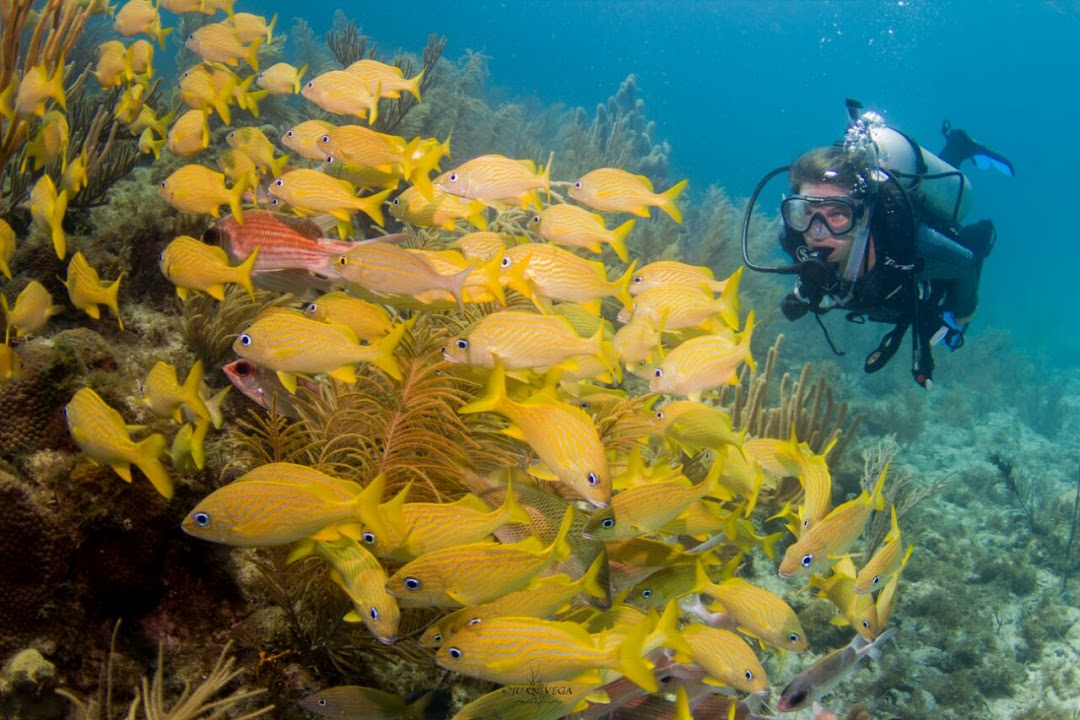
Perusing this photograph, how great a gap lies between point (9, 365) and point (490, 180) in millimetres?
2615

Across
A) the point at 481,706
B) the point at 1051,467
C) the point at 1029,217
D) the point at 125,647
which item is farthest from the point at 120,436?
the point at 1029,217

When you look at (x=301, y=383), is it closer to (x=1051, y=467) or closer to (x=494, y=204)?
(x=494, y=204)

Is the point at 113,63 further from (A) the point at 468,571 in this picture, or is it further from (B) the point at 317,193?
(A) the point at 468,571

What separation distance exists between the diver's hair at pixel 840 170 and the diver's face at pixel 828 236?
59mm

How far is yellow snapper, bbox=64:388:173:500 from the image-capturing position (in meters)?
2.18

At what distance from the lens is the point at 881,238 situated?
5.99 meters

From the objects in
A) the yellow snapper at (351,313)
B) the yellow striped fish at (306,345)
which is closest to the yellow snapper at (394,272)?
the yellow snapper at (351,313)

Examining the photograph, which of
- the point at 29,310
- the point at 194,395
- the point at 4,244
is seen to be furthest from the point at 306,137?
the point at 194,395

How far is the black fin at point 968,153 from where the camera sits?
8.48 metres

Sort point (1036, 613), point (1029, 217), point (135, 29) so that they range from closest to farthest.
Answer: point (135, 29) < point (1036, 613) < point (1029, 217)

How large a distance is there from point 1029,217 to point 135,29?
443ft

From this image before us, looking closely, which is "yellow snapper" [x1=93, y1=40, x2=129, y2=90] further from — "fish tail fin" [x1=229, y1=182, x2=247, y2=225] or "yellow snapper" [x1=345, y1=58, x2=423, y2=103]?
"fish tail fin" [x1=229, y1=182, x2=247, y2=225]

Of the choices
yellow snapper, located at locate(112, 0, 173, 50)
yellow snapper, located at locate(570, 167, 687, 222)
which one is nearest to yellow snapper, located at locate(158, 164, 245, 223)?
yellow snapper, located at locate(570, 167, 687, 222)

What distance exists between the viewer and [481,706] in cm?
211
